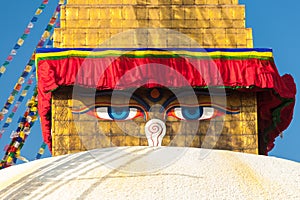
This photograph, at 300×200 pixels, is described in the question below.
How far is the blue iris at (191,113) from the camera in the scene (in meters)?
14.6

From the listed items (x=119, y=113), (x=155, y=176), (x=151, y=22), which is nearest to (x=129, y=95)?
(x=119, y=113)

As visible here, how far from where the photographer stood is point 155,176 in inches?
332

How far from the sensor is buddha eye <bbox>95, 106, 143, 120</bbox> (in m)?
14.5

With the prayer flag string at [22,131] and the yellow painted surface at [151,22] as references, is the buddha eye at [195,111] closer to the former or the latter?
the yellow painted surface at [151,22]

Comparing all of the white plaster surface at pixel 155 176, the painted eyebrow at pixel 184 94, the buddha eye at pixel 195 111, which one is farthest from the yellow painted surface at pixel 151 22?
the white plaster surface at pixel 155 176

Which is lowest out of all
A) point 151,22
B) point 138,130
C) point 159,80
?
point 138,130

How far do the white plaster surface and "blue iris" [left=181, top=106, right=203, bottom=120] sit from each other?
196 inches

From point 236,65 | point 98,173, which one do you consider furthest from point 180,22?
point 98,173

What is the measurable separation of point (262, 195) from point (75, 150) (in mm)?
6768

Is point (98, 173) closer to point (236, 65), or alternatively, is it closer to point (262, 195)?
point (262, 195)

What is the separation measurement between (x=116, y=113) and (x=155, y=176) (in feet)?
20.1

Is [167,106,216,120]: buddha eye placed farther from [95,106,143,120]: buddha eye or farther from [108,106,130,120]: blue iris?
[108,106,130,120]: blue iris

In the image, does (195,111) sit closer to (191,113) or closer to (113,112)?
(191,113)

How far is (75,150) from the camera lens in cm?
1436
